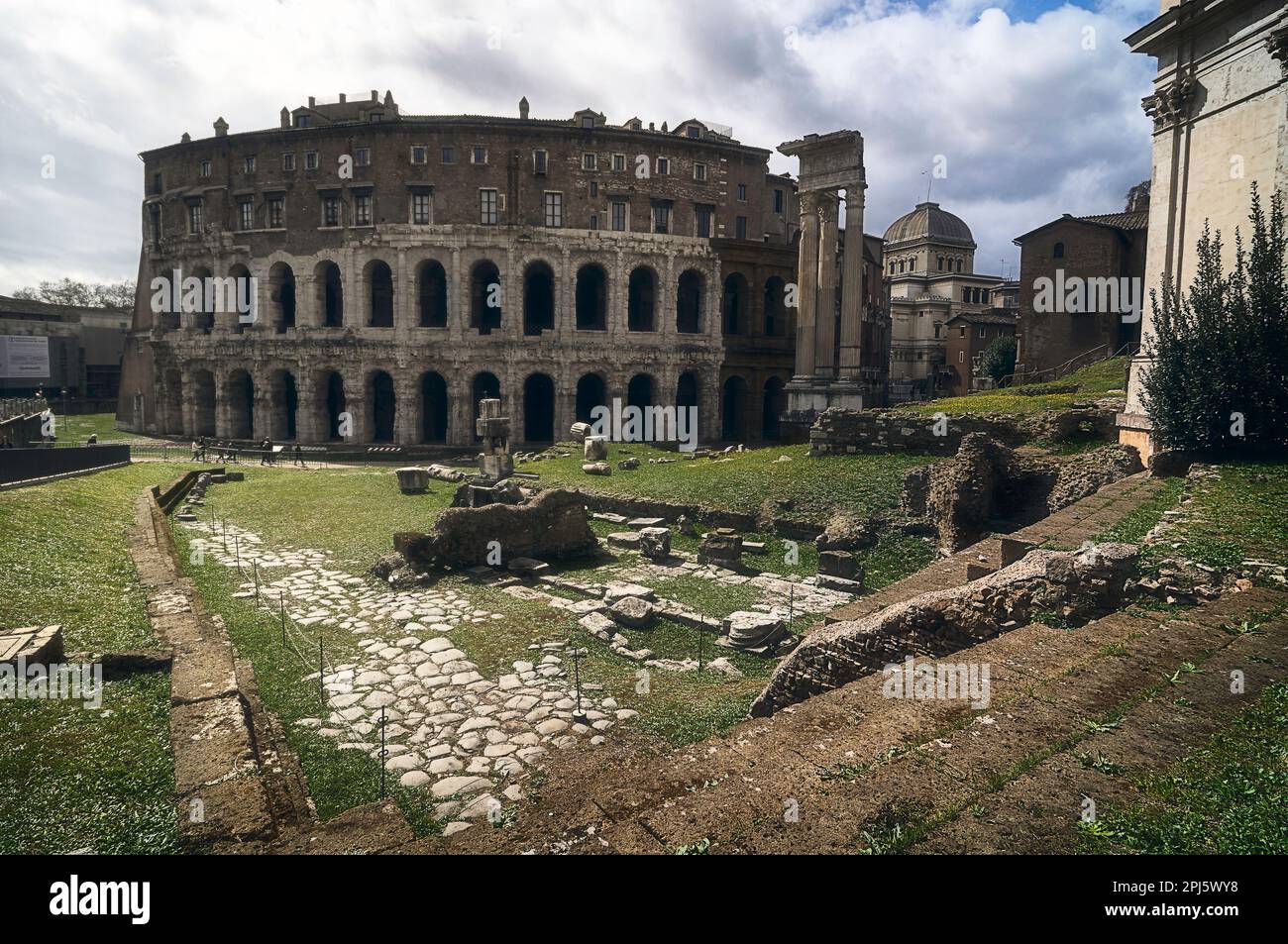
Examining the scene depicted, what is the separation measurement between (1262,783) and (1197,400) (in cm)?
1108

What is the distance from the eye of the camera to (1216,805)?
160 inches

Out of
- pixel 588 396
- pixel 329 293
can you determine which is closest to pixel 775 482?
pixel 588 396

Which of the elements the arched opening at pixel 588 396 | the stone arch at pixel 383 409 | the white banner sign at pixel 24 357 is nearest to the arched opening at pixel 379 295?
the stone arch at pixel 383 409

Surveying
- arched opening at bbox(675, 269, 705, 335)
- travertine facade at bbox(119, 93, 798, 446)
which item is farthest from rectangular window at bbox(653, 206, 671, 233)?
arched opening at bbox(675, 269, 705, 335)

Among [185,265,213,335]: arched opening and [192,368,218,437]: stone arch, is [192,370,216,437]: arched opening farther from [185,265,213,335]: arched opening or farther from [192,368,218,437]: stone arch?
[185,265,213,335]: arched opening

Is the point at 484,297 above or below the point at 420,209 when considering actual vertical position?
below

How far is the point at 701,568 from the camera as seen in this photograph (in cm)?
1507

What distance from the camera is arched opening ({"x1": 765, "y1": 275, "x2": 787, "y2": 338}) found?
137 feet

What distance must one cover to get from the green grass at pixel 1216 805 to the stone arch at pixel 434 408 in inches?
1527

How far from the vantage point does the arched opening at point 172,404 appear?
44.4 m

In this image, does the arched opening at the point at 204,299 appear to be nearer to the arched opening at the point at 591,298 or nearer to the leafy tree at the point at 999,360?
the arched opening at the point at 591,298

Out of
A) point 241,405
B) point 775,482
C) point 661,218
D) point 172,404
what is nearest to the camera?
point 775,482

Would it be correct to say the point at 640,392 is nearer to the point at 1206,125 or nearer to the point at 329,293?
the point at 329,293

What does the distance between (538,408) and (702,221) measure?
14.4 meters
